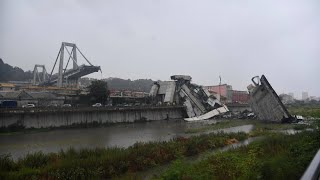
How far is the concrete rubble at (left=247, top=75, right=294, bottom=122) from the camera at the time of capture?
49.8 m

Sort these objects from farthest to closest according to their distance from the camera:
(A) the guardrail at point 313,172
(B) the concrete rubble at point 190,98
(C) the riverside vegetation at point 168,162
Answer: (B) the concrete rubble at point 190,98 < (C) the riverside vegetation at point 168,162 < (A) the guardrail at point 313,172

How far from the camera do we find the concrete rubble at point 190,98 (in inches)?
2766

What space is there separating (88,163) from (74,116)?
109 ft

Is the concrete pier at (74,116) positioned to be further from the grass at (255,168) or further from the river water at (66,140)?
the grass at (255,168)

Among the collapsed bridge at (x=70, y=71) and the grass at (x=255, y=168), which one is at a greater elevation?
the collapsed bridge at (x=70, y=71)

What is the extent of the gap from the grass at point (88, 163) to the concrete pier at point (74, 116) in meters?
24.4

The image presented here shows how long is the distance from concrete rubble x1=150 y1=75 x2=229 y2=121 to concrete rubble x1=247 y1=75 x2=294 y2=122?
14221 mm

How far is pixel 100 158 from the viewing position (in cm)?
1697

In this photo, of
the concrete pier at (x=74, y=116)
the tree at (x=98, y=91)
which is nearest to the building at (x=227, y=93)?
the concrete pier at (x=74, y=116)

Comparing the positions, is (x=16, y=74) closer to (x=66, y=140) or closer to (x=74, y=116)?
(x=74, y=116)

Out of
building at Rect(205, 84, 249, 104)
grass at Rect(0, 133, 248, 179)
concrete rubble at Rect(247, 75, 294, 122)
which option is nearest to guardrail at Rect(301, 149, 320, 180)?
grass at Rect(0, 133, 248, 179)

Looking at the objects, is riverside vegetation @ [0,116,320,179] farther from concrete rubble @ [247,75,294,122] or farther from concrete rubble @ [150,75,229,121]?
concrete rubble @ [150,75,229,121]

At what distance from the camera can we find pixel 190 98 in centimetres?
7162

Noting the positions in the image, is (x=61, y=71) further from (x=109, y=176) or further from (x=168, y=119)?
(x=109, y=176)
